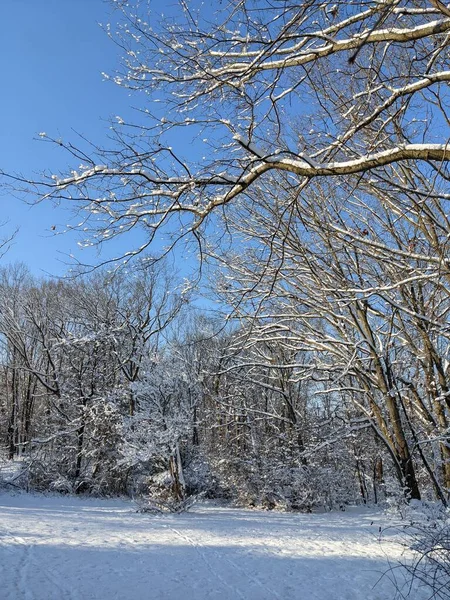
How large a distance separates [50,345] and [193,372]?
10.7 meters

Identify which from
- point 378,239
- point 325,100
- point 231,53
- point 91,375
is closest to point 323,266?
point 378,239

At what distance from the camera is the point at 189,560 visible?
6.97 metres

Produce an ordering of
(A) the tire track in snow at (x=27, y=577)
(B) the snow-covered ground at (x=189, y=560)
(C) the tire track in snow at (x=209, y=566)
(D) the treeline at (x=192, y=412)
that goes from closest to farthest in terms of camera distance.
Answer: (A) the tire track in snow at (x=27, y=577)
(B) the snow-covered ground at (x=189, y=560)
(C) the tire track in snow at (x=209, y=566)
(D) the treeline at (x=192, y=412)

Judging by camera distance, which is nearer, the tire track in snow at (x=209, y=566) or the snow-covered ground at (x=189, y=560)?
the snow-covered ground at (x=189, y=560)

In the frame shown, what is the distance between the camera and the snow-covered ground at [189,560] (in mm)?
5266

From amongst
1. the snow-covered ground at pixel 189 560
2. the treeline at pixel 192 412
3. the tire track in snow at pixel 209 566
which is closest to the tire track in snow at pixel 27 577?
the snow-covered ground at pixel 189 560

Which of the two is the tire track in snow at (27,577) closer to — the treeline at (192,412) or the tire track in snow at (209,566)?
the tire track in snow at (209,566)

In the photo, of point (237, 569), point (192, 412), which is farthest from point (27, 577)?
point (192, 412)

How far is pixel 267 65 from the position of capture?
3.31m

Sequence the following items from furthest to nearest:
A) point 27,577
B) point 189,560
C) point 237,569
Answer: point 189,560 → point 237,569 → point 27,577

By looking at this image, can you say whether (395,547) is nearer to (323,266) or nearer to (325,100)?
(323,266)

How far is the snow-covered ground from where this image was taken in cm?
527

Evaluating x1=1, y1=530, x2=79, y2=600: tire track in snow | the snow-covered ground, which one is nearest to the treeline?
the snow-covered ground

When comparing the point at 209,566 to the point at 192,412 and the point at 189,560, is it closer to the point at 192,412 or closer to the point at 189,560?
the point at 189,560
